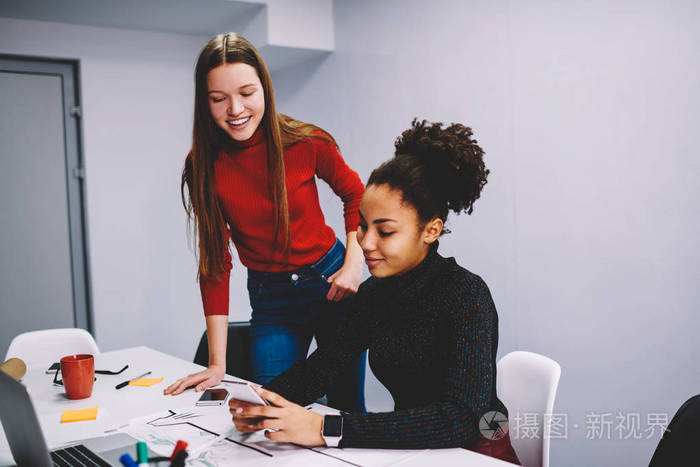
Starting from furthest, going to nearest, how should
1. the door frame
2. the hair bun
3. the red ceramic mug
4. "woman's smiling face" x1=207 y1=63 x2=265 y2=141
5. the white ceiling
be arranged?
the door frame
the white ceiling
"woman's smiling face" x1=207 y1=63 x2=265 y2=141
the red ceramic mug
the hair bun

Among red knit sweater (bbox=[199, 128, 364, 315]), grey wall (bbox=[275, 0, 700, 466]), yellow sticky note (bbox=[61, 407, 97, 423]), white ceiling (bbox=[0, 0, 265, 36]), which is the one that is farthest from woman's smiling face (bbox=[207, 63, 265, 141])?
white ceiling (bbox=[0, 0, 265, 36])

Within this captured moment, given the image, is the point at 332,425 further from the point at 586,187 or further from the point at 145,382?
the point at 586,187

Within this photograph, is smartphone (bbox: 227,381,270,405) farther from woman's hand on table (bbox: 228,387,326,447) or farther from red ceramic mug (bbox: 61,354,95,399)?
red ceramic mug (bbox: 61,354,95,399)

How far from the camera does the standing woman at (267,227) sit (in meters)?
1.63

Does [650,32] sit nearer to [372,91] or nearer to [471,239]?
[471,239]

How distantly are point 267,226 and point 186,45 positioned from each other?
2877mm

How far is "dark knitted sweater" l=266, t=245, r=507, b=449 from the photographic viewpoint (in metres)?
1.07

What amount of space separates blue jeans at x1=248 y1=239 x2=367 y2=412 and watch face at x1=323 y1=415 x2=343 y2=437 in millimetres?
603

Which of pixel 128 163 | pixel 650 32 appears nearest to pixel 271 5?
pixel 128 163

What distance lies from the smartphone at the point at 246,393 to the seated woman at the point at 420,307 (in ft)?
0.11

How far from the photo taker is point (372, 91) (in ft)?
11.2

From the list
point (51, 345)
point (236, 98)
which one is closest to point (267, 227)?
point (236, 98)

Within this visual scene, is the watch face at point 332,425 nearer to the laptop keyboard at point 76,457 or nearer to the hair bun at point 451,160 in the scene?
the laptop keyboard at point 76,457

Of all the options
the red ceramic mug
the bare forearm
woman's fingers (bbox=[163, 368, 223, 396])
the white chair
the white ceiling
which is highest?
the white ceiling
